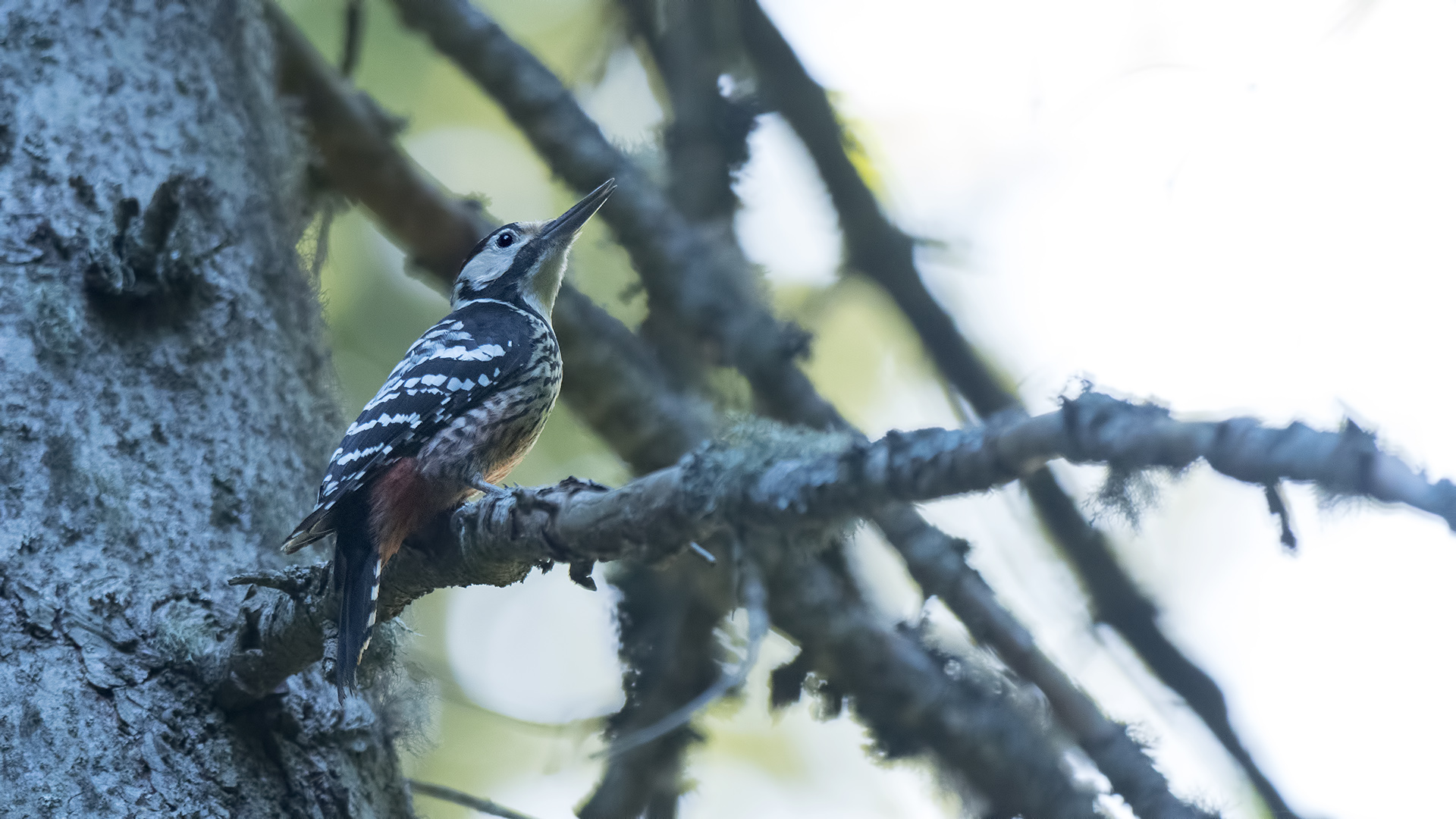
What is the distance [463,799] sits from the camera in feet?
9.27

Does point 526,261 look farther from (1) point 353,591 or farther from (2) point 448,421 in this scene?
(1) point 353,591

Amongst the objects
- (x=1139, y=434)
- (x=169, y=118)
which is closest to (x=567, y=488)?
(x=1139, y=434)

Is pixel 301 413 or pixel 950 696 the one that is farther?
pixel 950 696

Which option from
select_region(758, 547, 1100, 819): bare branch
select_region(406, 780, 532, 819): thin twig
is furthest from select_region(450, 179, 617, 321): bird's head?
select_region(406, 780, 532, 819): thin twig

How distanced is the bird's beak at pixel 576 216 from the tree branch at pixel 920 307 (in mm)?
797

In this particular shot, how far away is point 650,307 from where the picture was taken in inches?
169

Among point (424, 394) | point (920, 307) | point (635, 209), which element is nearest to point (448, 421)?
point (424, 394)

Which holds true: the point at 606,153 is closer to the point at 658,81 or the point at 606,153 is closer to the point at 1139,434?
the point at 658,81

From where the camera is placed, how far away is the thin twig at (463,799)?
2715 millimetres

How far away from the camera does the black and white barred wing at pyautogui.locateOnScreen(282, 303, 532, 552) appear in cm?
Result: 263

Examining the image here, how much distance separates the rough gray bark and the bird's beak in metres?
1.01

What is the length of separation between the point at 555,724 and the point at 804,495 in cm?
241

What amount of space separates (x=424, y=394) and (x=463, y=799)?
1.10m

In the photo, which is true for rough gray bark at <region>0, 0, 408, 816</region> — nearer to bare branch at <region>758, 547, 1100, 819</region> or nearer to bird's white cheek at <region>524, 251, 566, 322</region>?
bird's white cheek at <region>524, 251, 566, 322</region>
